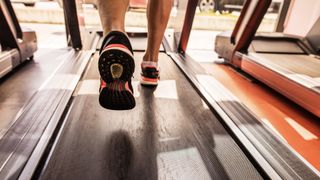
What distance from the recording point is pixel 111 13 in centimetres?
94

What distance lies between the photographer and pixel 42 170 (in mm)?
700

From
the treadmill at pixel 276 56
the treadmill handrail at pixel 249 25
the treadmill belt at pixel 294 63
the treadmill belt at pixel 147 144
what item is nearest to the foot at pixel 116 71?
the treadmill belt at pixel 147 144

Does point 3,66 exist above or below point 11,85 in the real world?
above

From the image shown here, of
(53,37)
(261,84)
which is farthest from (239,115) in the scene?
(53,37)

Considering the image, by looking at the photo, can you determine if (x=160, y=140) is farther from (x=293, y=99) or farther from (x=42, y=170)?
(x=293, y=99)

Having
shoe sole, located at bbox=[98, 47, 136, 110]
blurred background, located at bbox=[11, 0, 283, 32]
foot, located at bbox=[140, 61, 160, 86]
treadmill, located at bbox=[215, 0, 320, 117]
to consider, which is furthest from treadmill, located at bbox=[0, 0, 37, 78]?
blurred background, located at bbox=[11, 0, 283, 32]

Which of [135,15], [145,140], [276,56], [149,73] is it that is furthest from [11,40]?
[135,15]

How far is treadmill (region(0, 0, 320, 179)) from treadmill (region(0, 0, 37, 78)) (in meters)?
0.70

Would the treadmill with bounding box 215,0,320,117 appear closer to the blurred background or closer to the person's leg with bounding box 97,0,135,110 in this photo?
the person's leg with bounding box 97,0,135,110

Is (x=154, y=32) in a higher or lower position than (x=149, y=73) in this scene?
higher

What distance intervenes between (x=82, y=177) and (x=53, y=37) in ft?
10.6

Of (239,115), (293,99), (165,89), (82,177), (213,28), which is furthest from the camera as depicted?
(213,28)

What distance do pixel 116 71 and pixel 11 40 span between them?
1.63 metres

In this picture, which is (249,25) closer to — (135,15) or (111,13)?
(111,13)
